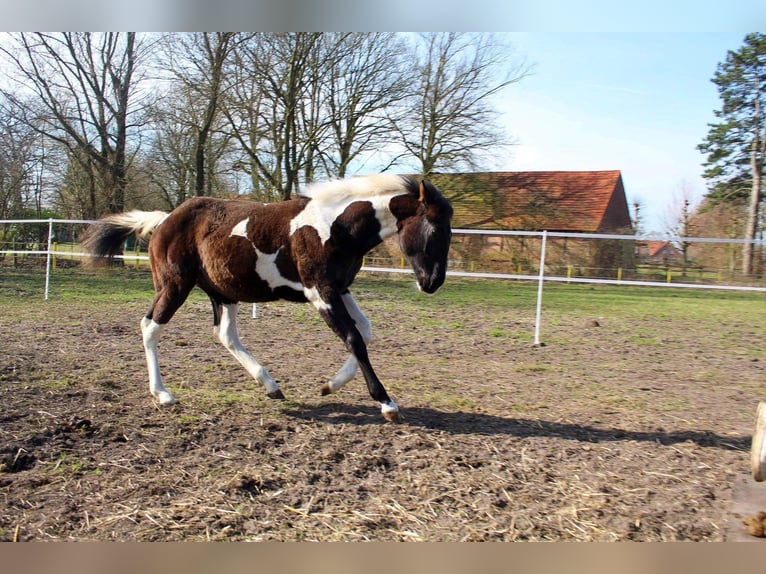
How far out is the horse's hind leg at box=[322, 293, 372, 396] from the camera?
14.3 feet

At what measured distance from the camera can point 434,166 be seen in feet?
70.0

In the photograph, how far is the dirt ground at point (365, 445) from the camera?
2.62 m

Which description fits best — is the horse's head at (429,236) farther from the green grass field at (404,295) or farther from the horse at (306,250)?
the green grass field at (404,295)

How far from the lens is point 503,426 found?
13.6 ft

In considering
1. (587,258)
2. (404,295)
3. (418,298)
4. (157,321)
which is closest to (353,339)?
(157,321)

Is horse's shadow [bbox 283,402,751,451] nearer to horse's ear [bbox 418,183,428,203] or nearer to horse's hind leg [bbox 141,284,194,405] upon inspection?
horse's hind leg [bbox 141,284,194,405]

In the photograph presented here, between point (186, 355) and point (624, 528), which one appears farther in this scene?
point (186, 355)

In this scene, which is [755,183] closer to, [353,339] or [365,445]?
[353,339]

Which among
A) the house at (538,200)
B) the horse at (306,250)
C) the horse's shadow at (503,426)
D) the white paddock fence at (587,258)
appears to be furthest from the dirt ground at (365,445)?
the house at (538,200)

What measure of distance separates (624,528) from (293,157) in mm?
17876

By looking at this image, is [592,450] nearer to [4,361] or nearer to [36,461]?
[36,461]

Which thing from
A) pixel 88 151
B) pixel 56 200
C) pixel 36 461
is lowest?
pixel 36 461

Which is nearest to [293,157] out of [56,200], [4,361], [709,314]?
[56,200]

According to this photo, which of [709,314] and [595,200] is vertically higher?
[595,200]
